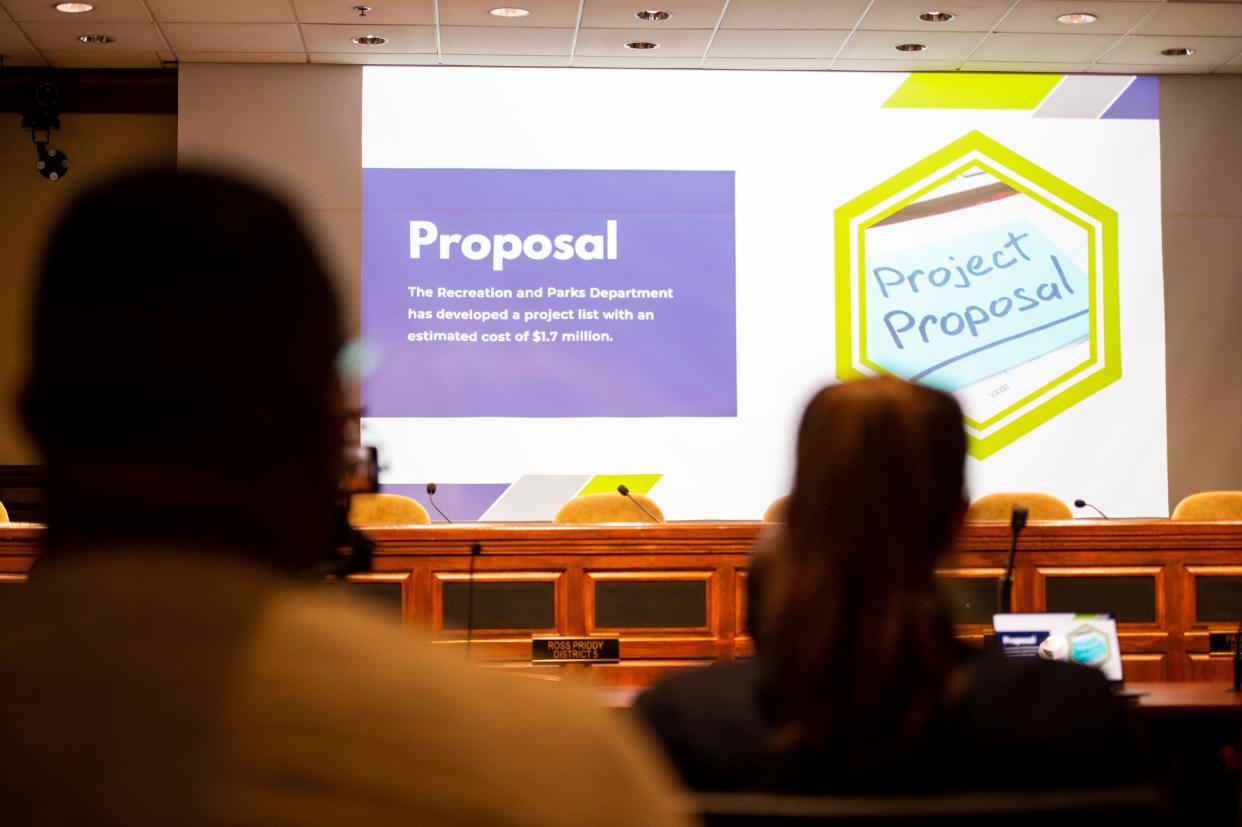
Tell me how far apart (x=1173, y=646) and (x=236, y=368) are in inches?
169

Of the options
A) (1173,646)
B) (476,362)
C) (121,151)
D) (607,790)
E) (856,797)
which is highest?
(121,151)

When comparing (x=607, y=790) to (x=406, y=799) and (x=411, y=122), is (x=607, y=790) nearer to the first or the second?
(x=406, y=799)

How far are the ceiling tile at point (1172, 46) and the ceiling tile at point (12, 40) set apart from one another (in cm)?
622

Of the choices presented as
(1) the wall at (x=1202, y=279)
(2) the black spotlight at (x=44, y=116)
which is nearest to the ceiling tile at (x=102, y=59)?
(2) the black spotlight at (x=44, y=116)

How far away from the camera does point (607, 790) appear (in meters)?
0.57

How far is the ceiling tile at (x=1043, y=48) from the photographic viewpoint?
7.35 meters

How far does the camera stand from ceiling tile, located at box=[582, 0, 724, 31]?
6.79m

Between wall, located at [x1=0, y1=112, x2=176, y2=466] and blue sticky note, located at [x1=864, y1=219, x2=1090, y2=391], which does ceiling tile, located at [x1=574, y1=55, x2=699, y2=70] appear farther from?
wall, located at [x1=0, y1=112, x2=176, y2=466]

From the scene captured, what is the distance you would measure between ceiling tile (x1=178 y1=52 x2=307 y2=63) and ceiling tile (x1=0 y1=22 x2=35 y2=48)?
845 millimetres

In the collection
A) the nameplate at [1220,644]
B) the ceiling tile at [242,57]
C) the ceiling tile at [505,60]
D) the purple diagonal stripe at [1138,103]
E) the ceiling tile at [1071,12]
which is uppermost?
the ceiling tile at [1071,12]

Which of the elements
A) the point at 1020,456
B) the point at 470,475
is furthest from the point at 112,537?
the point at 1020,456

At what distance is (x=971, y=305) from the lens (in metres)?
7.84

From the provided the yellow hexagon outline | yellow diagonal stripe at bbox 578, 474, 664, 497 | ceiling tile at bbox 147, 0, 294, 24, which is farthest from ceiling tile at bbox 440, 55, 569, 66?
yellow diagonal stripe at bbox 578, 474, 664, 497

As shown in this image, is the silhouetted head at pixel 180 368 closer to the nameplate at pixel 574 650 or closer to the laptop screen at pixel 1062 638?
the laptop screen at pixel 1062 638
